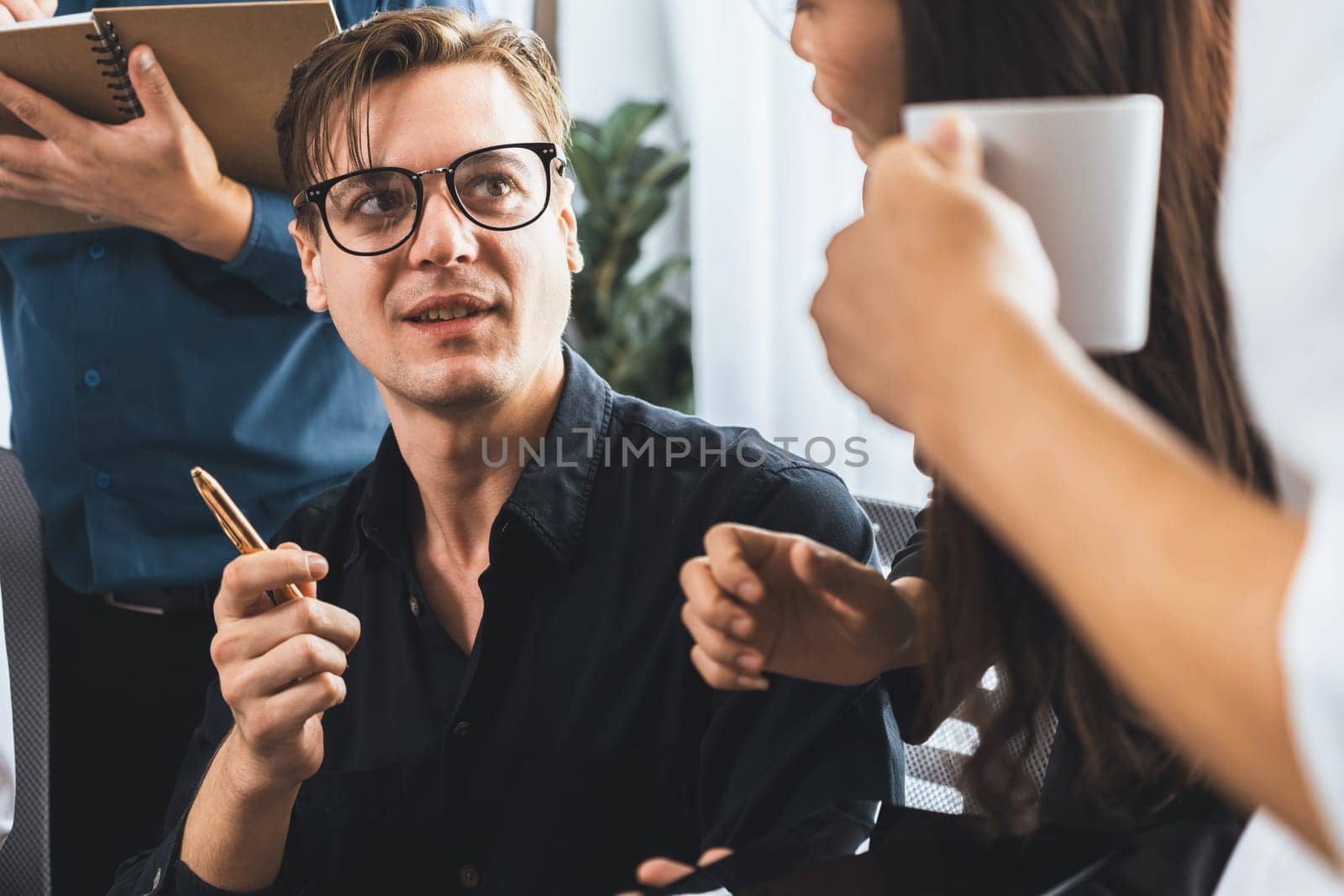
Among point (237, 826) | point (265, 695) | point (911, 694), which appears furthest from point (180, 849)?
point (911, 694)

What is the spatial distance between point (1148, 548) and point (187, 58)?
1.19 metres

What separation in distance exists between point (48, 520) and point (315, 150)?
639 millimetres

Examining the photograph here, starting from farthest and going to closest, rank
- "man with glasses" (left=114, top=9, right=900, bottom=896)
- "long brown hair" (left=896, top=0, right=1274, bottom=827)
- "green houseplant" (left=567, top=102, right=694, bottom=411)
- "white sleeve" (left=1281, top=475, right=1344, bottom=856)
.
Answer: "green houseplant" (left=567, top=102, right=694, bottom=411) < "man with glasses" (left=114, top=9, right=900, bottom=896) < "long brown hair" (left=896, top=0, right=1274, bottom=827) < "white sleeve" (left=1281, top=475, right=1344, bottom=856)

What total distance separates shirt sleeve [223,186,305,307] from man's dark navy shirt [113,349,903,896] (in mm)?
395

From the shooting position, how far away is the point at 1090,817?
81 centimetres

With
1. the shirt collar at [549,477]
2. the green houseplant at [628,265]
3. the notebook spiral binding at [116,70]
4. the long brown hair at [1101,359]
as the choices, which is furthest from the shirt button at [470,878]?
the green houseplant at [628,265]

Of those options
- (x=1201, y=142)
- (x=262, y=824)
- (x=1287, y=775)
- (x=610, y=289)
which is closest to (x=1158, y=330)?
(x=1201, y=142)

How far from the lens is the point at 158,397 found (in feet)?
5.23

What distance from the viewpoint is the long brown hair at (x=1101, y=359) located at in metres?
0.71

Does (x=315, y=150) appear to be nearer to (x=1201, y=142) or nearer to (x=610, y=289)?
(x=1201, y=142)

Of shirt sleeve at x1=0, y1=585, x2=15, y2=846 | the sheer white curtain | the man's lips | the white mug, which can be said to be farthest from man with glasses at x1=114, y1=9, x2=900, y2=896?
the sheer white curtain

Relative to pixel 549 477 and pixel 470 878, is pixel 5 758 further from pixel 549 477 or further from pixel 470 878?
pixel 549 477

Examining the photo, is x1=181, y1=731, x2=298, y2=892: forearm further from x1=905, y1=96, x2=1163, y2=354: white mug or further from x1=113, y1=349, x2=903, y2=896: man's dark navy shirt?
x1=905, y1=96, x2=1163, y2=354: white mug

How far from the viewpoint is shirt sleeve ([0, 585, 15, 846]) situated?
47.8 inches
